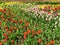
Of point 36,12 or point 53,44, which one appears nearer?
point 53,44

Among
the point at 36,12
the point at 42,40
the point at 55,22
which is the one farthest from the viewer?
the point at 36,12

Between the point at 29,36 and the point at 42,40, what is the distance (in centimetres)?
42

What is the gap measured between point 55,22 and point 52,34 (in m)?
2.71

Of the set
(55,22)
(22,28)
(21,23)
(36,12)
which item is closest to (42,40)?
(22,28)

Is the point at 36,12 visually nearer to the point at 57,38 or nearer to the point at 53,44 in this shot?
the point at 57,38

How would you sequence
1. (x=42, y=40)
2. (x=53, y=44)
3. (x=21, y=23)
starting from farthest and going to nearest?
(x=21, y=23)
(x=42, y=40)
(x=53, y=44)

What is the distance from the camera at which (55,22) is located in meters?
10.2

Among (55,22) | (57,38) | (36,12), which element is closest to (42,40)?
(57,38)

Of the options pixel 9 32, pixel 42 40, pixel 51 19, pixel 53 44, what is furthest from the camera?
pixel 51 19

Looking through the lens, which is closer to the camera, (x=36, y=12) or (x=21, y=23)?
(x=21, y=23)

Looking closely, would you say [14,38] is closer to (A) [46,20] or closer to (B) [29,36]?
(B) [29,36]

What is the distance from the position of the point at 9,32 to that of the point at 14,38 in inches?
12.1

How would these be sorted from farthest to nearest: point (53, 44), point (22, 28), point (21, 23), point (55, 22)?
point (55, 22)
point (21, 23)
point (22, 28)
point (53, 44)

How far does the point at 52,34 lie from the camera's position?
7586mm
